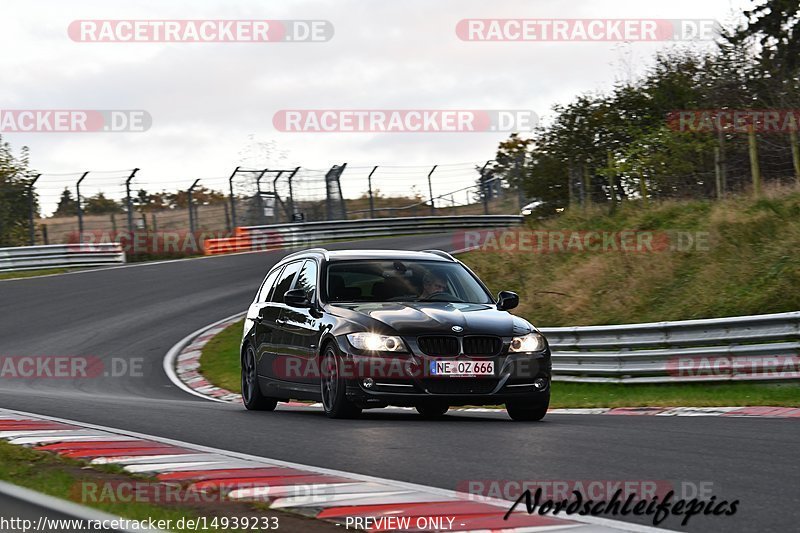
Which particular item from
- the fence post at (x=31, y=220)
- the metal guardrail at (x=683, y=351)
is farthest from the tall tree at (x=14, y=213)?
the metal guardrail at (x=683, y=351)

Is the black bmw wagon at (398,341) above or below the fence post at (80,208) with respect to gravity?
below

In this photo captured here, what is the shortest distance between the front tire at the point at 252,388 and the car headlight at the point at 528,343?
10.1ft

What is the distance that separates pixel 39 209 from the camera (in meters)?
34.7

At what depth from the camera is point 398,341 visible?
966 cm

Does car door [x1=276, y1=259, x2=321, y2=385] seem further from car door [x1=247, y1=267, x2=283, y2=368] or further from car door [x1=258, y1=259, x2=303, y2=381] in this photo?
car door [x1=247, y1=267, x2=283, y2=368]

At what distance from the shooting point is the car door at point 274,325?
11.6 meters

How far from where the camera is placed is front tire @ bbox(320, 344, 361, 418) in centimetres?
984

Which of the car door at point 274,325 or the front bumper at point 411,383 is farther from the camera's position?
the car door at point 274,325

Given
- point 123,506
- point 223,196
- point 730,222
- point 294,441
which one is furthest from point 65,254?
point 123,506

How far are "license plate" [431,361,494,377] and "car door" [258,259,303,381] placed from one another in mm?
2226

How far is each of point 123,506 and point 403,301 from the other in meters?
5.44

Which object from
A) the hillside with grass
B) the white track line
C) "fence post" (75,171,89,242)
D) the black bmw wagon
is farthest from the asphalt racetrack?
"fence post" (75,171,89,242)

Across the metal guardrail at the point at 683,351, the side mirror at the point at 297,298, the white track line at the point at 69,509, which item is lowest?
the metal guardrail at the point at 683,351

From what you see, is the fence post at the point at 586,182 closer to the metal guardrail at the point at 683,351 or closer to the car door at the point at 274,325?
the metal guardrail at the point at 683,351
